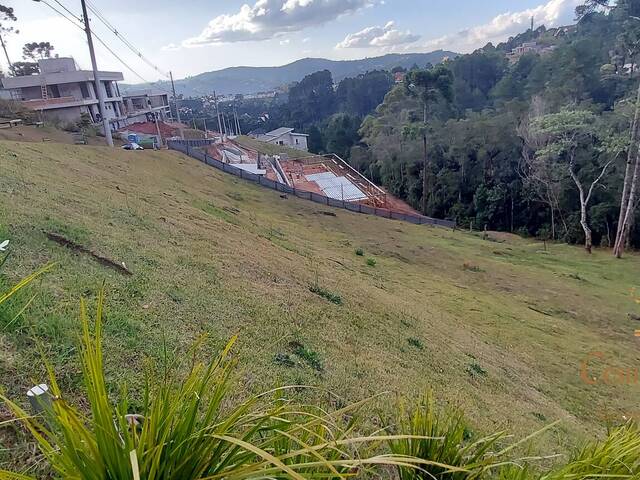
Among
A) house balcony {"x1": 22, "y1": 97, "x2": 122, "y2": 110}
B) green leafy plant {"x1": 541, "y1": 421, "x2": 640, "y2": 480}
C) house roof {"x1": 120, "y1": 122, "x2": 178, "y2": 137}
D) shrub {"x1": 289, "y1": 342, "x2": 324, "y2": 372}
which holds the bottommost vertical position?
shrub {"x1": 289, "y1": 342, "x2": 324, "y2": 372}

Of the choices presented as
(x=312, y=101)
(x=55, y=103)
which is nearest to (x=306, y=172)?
(x=55, y=103)

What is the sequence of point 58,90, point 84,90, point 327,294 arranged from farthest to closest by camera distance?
point 84,90, point 58,90, point 327,294

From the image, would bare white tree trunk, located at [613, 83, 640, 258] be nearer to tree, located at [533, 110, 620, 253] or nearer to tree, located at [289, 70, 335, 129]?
tree, located at [533, 110, 620, 253]

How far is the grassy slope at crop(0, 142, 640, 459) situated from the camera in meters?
3.45

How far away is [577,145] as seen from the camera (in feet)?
63.2

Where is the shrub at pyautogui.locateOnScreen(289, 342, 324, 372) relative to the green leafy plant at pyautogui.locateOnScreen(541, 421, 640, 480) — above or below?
below

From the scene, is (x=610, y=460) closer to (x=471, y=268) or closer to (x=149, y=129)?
(x=471, y=268)

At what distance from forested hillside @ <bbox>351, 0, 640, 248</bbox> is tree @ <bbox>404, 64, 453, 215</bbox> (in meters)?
0.07

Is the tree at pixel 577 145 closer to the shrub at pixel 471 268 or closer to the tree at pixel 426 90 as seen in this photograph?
the shrub at pixel 471 268

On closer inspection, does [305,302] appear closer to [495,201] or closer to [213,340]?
[213,340]

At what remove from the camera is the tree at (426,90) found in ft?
91.7

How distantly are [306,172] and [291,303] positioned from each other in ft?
81.1

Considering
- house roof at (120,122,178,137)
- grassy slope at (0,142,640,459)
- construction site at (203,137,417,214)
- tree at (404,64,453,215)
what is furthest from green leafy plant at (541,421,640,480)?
house roof at (120,122,178,137)

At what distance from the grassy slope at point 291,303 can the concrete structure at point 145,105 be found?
2363cm
